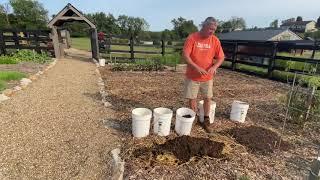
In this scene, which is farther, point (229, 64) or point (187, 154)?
point (229, 64)

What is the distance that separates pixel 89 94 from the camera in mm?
6152

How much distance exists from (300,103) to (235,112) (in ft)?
3.96

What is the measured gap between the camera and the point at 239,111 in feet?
14.6

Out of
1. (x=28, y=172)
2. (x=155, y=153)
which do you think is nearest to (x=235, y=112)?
(x=155, y=153)

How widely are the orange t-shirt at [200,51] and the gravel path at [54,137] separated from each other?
5.36ft

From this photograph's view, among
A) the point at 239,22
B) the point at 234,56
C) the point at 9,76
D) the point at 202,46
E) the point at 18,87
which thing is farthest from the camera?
the point at 239,22

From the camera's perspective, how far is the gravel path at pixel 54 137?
9.62ft

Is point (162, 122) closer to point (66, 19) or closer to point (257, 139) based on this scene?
point (257, 139)

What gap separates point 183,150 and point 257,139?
1298 millimetres

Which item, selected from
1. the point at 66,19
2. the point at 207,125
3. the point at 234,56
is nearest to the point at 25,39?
the point at 66,19

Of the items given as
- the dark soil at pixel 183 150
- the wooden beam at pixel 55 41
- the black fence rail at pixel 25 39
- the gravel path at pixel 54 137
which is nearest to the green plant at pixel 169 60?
the wooden beam at pixel 55 41

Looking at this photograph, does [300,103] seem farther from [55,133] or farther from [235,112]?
[55,133]

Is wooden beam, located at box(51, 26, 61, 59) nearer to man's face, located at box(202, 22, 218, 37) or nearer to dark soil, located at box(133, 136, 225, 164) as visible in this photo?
man's face, located at box(202, 22, 218, 37)

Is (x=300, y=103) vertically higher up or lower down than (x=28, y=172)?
higher up
